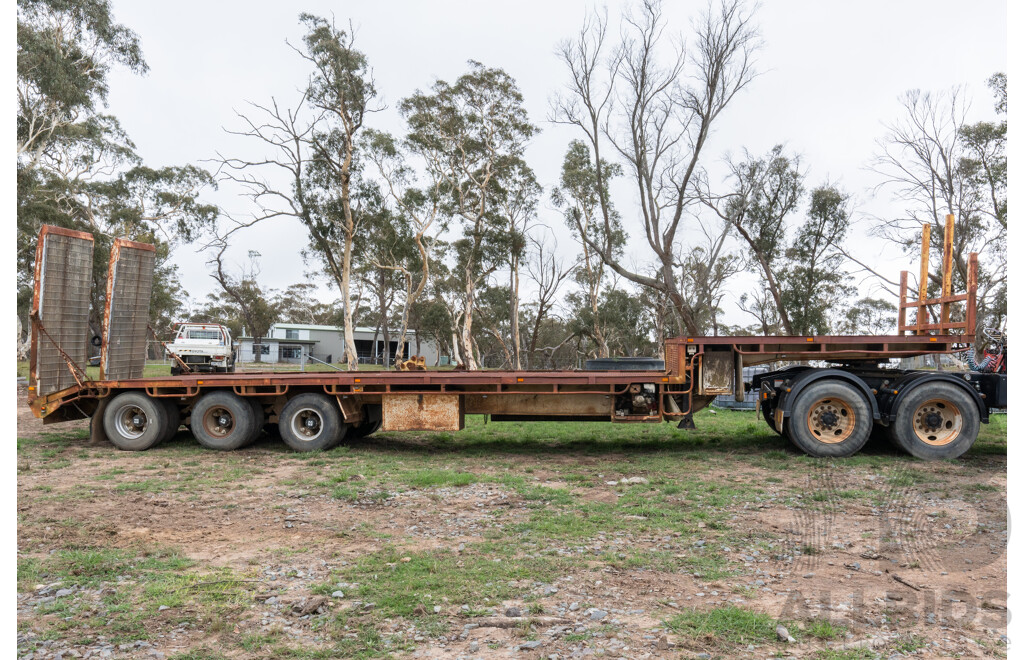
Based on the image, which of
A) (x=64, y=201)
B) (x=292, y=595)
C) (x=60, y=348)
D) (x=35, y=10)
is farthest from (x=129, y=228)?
(x=292, y=595)

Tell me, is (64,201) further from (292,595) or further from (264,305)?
(292,595)

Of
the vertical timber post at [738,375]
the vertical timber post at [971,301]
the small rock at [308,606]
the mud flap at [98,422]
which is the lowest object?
the small rock at [308,606]

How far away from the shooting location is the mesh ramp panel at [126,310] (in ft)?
34.3

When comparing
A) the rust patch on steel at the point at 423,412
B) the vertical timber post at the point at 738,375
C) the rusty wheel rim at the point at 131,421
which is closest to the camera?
the vertical timber post at the point at 738,375

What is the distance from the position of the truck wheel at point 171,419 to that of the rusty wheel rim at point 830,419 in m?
10.0

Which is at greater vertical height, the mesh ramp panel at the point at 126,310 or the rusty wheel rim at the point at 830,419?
the mesh ramp panel at the point at 126,310

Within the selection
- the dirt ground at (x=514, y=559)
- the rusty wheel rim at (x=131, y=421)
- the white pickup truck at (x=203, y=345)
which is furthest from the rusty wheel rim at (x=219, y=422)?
the white pickup truck at (x=203, y=345)

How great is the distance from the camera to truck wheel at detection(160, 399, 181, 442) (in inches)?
412

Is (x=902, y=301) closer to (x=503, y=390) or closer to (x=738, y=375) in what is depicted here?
(x=738, y=375)

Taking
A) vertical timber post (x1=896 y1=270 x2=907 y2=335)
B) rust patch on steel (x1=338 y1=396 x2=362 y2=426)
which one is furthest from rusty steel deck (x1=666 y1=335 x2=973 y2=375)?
rust patch on steel (x1=338 y1=396 x2=362 y2=426)

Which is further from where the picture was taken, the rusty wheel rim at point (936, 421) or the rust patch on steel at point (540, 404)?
the rust patch on steel at point (540, 404)

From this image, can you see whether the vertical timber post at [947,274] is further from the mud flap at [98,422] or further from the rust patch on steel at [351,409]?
the mud flap at [98,422]

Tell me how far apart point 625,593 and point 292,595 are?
232cm

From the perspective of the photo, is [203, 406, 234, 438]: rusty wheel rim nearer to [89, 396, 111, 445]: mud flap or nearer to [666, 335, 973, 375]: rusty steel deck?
[89, 396, 111, 445]: mud flap
